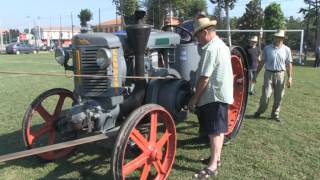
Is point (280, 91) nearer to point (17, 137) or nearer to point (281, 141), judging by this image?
point (281, 141)

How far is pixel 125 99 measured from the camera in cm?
496

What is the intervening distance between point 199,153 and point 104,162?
128 centimetres

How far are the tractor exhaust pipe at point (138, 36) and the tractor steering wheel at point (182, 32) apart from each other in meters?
1.24

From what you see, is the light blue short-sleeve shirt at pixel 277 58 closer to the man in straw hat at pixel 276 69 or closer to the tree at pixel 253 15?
the man in straw hat at pixel 276 69

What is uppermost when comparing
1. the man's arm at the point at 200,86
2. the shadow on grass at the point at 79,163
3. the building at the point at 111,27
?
the building at the point at 111,27

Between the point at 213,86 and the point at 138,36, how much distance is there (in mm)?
1018

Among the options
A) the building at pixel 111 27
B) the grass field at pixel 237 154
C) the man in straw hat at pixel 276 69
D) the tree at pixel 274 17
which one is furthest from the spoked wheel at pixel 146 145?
the tree at pixel 274 17

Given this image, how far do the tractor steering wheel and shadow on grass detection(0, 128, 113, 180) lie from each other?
1895 millimetres

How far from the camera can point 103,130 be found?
181 inches

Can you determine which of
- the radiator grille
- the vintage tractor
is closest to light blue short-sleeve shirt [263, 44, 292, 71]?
the vintage tractor

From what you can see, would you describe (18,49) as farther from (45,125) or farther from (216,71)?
(216,71)

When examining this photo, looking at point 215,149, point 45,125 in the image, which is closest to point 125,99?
point 215,149

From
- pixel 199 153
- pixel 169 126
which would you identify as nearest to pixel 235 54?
pixel 199 153

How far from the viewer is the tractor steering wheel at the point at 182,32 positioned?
19.7 ft
